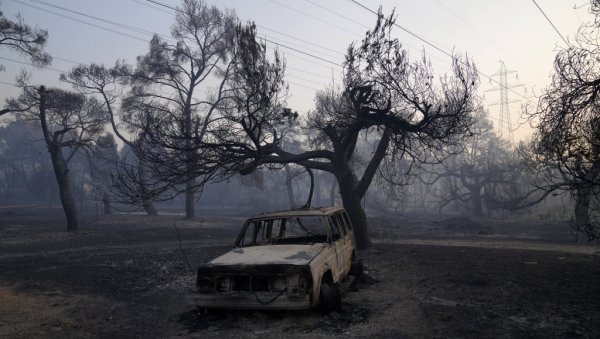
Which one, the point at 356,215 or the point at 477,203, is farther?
the point at 477,203

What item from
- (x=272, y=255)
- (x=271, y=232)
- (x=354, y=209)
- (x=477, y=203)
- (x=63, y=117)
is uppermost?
(x=63, y=117)

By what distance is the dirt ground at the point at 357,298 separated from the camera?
20.2ft

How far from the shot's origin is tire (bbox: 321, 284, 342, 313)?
651cm

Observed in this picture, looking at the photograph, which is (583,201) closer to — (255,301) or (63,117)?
(255,301)

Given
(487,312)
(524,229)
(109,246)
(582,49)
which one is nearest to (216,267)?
(487,312)

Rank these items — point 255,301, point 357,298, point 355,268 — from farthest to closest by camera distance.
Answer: point 355,268 → point 357,298 → point 255,301

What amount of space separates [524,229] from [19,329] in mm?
26922

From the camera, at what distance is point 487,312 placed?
22.0ft

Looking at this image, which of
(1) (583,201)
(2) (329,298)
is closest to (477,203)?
(1) (583,201)

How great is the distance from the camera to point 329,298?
6.52 m

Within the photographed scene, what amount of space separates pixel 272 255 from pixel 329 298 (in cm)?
113

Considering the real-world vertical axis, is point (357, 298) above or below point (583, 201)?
below

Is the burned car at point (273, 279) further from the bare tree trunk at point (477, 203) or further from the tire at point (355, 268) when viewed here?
the bare tree trunk at point (477, 203)

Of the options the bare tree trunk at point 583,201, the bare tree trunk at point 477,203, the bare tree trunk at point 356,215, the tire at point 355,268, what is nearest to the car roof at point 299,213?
the tire at point 355,268
